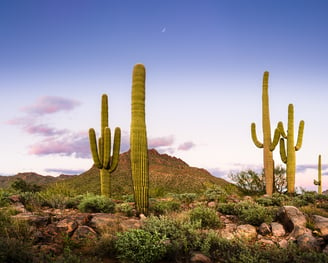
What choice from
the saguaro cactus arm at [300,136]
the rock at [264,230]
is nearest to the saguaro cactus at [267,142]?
the saguaro cactus arm at [300,136]

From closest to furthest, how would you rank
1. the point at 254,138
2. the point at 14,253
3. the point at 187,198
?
1. the point at 14,253
2. the point at 187,198
3. the point at 254,138

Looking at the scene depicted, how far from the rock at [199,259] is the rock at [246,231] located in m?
2.42

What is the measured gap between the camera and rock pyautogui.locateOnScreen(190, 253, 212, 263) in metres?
7.39

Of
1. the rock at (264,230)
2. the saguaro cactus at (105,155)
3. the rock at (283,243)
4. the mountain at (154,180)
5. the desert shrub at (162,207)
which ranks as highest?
the saguaro cactus at (105,155)

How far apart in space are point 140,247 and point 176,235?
4.06 feet

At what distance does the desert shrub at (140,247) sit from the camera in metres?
7.55

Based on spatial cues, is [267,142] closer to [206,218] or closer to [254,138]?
[254,138]

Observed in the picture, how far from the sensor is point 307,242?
28.3 feet

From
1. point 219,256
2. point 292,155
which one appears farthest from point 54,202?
point 292,155

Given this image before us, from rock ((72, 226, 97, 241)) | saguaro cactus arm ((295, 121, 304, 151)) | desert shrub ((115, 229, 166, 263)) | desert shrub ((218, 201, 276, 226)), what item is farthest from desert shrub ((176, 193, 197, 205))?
A: saguaro cactus arm ((295, 121, 304, 151))

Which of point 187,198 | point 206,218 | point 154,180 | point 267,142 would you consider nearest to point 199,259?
point 206,218

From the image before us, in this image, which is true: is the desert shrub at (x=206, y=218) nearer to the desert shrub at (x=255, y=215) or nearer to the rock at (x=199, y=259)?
the desert shrub at (x=255, y=215)

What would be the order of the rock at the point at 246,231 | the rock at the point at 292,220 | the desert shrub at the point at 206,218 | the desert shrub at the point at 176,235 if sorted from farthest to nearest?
the desert shrub at the point at 206,218 → the rock at the point at 246,231 → the rock at the point at 292,220 → the desert shrub at the point at 176,235

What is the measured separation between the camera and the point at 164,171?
5728 cm
